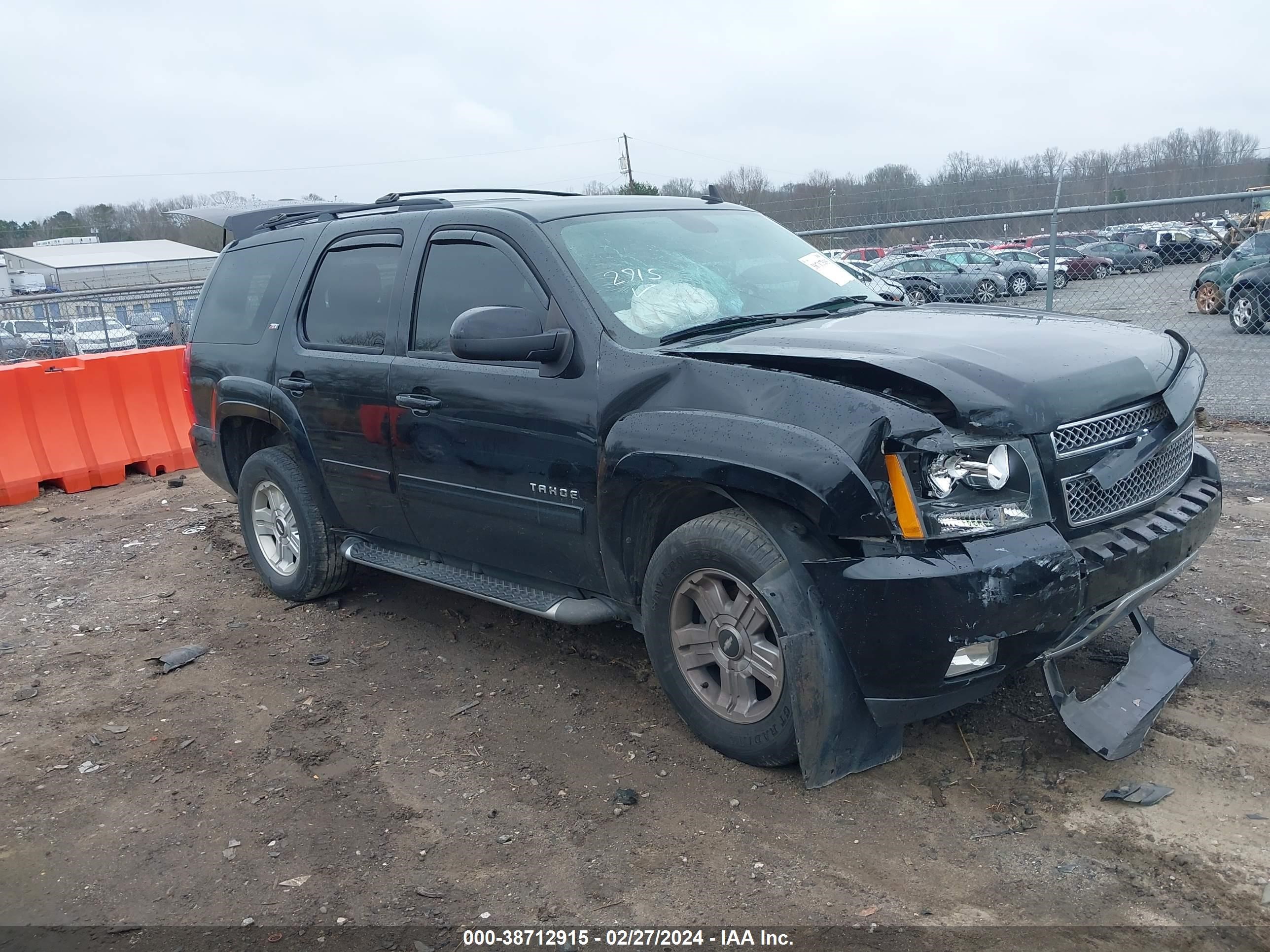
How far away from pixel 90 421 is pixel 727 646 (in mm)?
7510

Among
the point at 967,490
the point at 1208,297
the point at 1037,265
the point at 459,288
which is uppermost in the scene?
the point at 459,288

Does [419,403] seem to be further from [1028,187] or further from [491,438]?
[1028,187]

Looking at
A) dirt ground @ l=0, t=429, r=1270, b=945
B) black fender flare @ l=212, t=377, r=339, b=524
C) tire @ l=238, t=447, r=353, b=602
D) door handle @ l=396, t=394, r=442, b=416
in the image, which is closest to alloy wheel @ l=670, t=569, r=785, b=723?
dirt ground @ l=0, t=429, r=1270, b=945

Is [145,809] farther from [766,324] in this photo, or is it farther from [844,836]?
[766,324]

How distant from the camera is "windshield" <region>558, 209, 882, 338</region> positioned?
400cm

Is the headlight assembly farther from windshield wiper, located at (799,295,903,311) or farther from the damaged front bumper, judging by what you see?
windshield wiper, located at (799,295,903,311)

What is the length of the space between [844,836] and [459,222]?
2934 millimetres

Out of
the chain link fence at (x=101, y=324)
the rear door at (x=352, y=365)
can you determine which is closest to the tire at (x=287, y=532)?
the rear door at (x=352, y=365)

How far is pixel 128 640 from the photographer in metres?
5.42

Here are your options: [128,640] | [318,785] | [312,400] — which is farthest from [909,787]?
[128,640]

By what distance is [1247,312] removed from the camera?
487 inches

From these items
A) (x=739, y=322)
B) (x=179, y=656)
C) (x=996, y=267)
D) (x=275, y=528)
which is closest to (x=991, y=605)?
(x=739, y=322)

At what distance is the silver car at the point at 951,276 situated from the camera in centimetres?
1461

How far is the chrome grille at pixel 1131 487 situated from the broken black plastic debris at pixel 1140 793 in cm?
88
